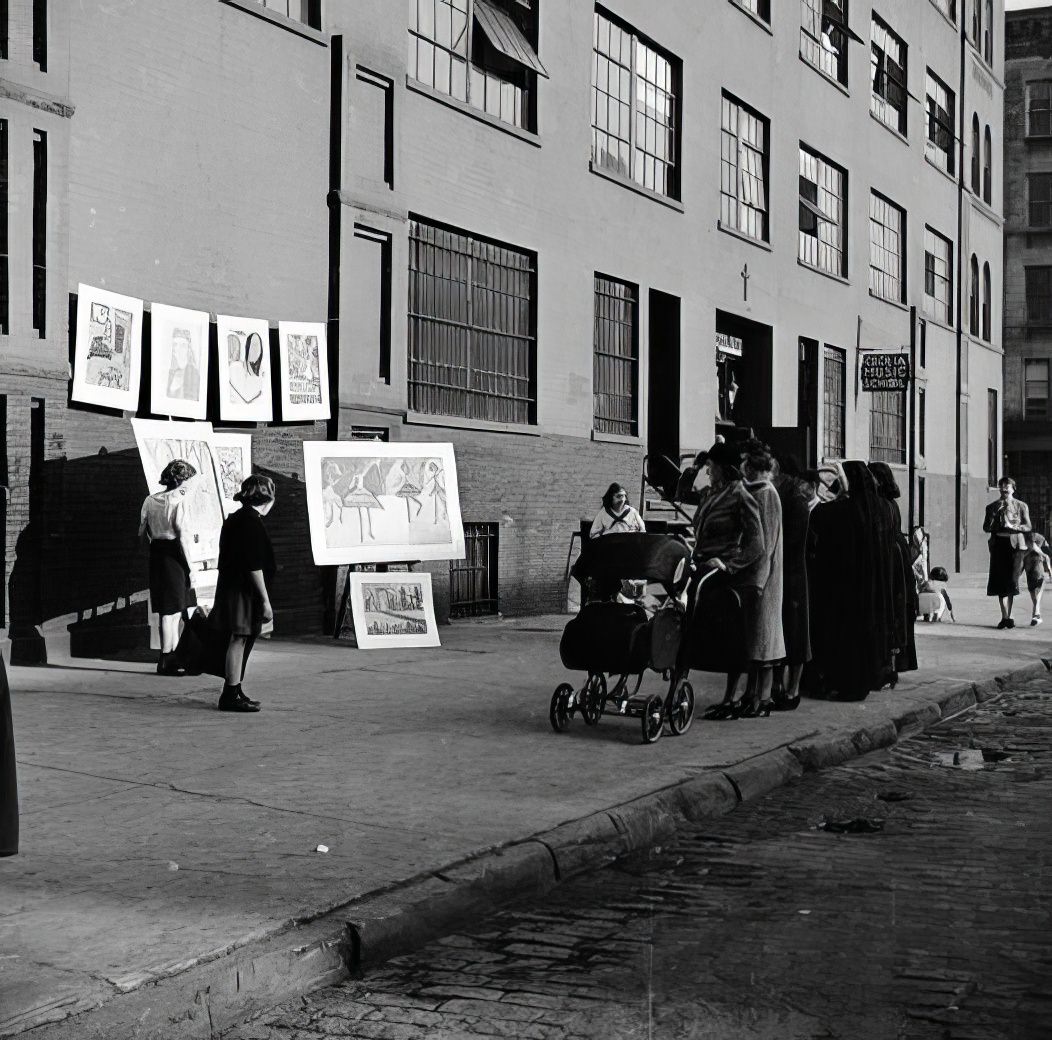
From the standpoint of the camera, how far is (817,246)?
2752cm

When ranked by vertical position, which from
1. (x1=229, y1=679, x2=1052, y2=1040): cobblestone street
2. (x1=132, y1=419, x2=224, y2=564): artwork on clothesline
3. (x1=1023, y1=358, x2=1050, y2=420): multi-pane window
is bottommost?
(x1=229, y1=679, x2=1052, y2=1040): cobblestone street

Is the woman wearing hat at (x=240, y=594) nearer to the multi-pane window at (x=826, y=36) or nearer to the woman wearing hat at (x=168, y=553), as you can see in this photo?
the woman wearing hat at (x=168, y=553)

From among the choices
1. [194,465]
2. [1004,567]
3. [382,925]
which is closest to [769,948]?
[382,925]

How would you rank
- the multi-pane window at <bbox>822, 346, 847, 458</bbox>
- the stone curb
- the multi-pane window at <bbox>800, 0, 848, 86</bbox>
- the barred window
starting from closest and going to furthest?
1. the stone curb
2. the multi-pane window at <bbox>800, 0, 848, 86</bbox>
3. the multi-pane window at <bbox>822, 346, 847, 458</bbox>
4. the barred window

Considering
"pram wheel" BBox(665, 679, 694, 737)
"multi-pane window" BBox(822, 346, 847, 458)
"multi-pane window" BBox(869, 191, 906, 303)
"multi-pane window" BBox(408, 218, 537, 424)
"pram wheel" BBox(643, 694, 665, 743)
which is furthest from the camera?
A: "multi-pane window" BBox(869, 191, 906, 303)

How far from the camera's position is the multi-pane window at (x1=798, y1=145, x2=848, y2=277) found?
2691cm

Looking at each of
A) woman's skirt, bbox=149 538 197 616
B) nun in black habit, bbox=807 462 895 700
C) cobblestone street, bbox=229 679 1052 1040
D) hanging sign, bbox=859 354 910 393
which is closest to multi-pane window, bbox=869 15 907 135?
hanging sign, bbox=859 354 910 393

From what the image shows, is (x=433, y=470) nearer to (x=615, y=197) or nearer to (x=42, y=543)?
(x=42, y=543)

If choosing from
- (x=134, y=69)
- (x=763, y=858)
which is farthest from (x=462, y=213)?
(x=763, y=858)

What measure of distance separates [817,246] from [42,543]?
62.4 ft

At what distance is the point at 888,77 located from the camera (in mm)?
30844

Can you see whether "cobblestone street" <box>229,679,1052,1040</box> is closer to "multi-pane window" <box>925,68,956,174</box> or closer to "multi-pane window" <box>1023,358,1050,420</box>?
"multi-pane window" <box>925,68,956,174</box>

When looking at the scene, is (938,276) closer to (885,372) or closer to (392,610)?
(885,372)

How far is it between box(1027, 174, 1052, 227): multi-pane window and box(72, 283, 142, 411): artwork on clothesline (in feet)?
140
